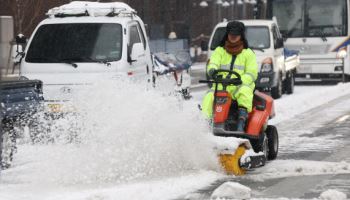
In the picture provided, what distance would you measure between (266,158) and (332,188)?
2.15 metres

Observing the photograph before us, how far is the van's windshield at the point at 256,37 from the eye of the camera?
21750 millimetres

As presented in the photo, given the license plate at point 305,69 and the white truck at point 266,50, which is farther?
the license plate at point 305,69

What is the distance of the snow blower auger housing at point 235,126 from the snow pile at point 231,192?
1281mm

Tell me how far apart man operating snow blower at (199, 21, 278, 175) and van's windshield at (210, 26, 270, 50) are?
10945 mm

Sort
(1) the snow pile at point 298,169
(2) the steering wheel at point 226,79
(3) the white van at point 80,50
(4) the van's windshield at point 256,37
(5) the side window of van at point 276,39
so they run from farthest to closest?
(5) the side window of van at point 276,39, (4) the van's windshield at point 256,37, (3) the white van at point 80,50, (2) the steering wheel at point 226,79, (1) the snow pile at point 298,169

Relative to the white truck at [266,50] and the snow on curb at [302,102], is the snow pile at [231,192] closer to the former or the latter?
the snow on curb at [302,102]

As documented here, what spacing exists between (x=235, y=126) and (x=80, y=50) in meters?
4.00

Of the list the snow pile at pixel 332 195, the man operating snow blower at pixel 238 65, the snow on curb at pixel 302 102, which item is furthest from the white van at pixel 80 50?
the snow pile at pixel 332 195

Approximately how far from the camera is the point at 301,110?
1919cm

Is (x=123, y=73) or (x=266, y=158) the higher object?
(x=123, y=73)

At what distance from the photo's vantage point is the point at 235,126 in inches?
406

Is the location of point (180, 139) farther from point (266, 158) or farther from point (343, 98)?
point (343, 98)

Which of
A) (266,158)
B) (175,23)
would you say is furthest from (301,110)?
(175,23)

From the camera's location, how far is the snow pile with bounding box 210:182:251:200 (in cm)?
815
